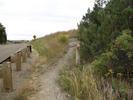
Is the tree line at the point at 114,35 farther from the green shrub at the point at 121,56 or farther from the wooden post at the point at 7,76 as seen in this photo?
the wooden post at the point at 7,76

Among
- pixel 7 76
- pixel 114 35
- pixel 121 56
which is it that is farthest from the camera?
pixel 114 35

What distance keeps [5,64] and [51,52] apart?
5.69 metres

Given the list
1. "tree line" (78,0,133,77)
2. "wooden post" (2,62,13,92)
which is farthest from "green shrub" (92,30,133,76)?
"wooden post" (2,62,13,92)

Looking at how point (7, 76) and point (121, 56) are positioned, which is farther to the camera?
point (121, 56)

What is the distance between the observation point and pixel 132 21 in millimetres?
4500

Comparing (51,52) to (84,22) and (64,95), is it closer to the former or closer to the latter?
(84,22)

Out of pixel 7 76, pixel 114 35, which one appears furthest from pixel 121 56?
pixel 7 76

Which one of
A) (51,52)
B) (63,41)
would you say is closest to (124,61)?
(51,52)

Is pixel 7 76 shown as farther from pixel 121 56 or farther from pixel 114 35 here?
pixel 114 35

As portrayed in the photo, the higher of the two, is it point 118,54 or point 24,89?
point 118,54

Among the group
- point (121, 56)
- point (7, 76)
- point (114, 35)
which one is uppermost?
point (114, 35)

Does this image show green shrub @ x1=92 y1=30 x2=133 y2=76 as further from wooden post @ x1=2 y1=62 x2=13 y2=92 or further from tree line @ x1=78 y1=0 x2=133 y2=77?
wooden post @ x1=2 y1=62 x2=13 y2=92

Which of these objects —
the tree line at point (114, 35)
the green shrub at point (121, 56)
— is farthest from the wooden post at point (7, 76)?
the green shrub at point (121, 56)

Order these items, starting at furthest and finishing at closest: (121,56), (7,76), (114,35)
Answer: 1. (114,35)
2. (121,56)
3. (7,76)
